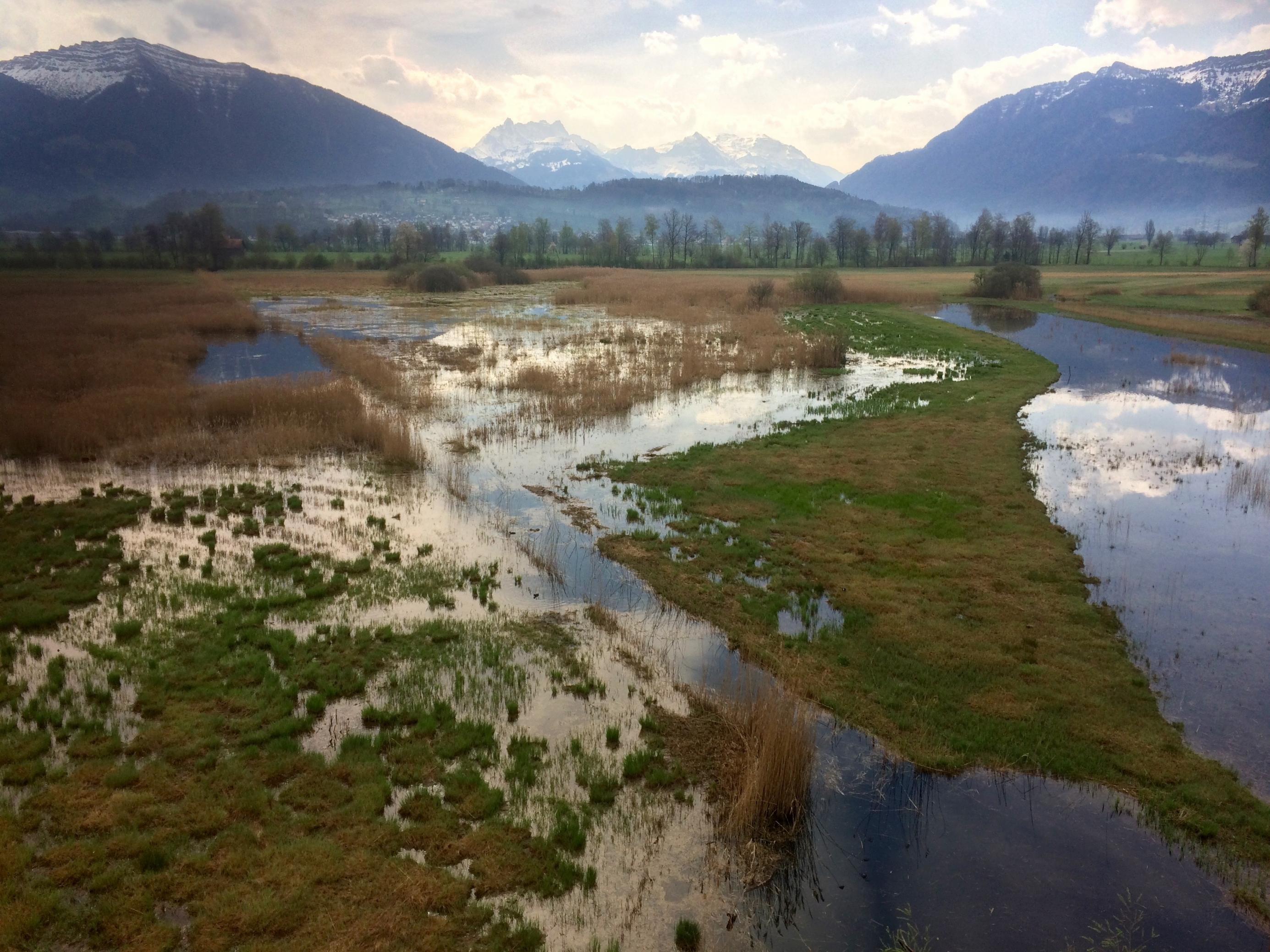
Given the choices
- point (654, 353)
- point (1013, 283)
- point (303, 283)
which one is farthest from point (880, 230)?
point (654, 353)

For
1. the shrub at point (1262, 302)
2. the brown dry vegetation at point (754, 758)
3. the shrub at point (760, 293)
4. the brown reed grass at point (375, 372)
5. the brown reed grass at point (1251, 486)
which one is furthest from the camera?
the shrub at point (760, 293)

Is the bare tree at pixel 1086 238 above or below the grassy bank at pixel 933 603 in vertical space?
above

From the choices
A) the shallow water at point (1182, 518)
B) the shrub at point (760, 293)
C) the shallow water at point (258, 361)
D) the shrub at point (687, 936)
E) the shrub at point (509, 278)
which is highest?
the shrub at point (509, 278)

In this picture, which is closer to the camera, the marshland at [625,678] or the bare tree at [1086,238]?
the marshland at [625,678]

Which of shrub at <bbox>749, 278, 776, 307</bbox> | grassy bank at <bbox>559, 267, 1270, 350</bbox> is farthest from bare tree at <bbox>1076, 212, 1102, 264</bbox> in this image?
shrub at <bbox>749, 278, 776, 307</bbox>

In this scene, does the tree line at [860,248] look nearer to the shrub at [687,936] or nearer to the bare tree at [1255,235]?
the bare tree at [1255,235]

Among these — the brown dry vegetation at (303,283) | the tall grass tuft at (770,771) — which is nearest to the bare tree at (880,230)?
the brown dry vegetation at (303,283)
